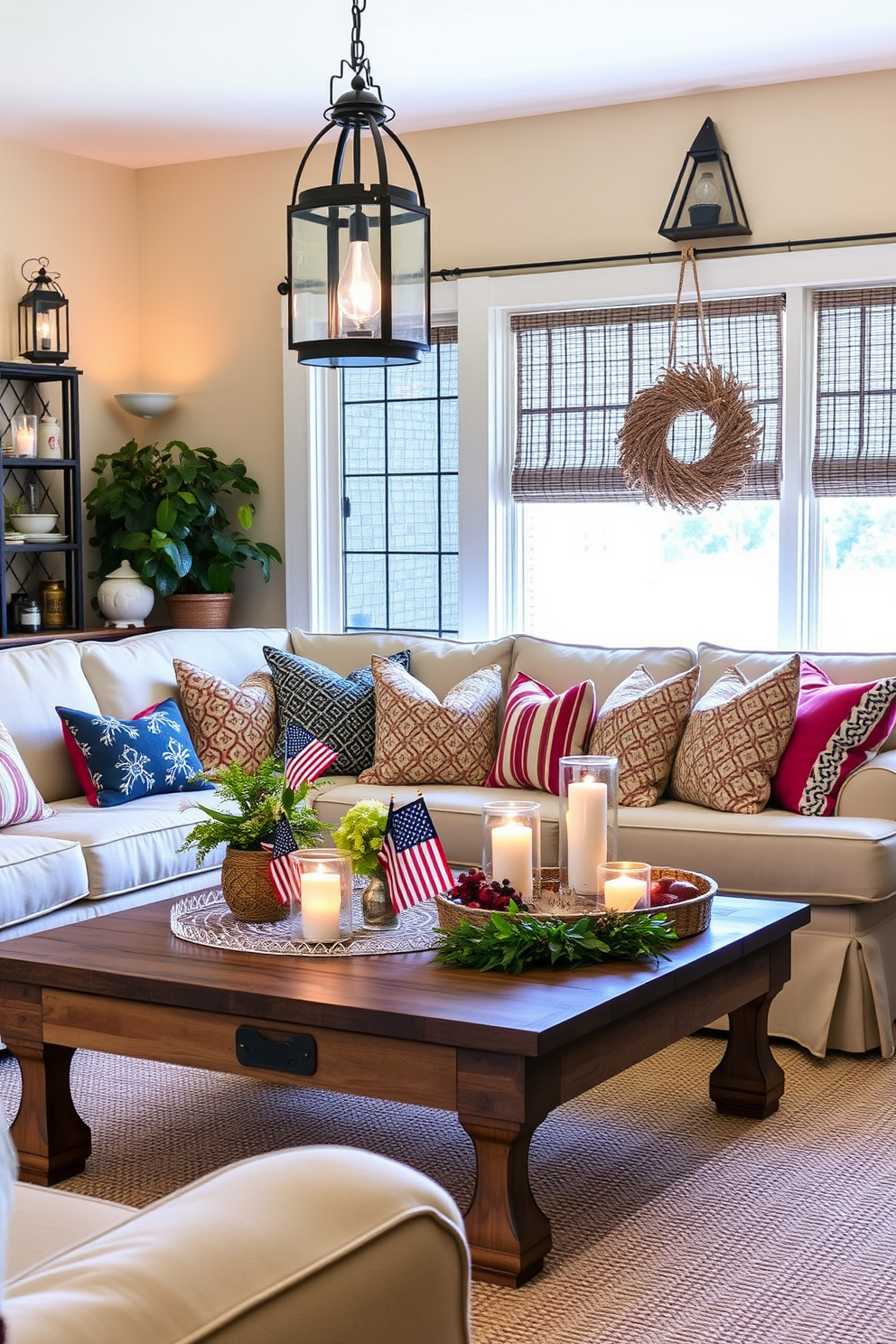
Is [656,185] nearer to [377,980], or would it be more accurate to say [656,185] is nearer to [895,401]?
[895,401]

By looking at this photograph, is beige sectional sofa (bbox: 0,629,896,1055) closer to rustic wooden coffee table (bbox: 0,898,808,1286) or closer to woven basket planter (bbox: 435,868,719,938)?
rustic wooden coffee table (bbox: 0,898,808,1286)

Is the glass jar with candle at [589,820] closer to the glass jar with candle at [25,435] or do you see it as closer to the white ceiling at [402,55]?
the white ceiling at [402,55]

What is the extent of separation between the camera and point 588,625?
5414 mm

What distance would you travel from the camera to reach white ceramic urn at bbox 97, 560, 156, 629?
573 cm

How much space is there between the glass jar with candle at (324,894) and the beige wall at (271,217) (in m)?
2.97

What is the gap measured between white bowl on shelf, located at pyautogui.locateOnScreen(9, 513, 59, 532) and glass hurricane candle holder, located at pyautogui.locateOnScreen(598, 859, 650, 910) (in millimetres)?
3299

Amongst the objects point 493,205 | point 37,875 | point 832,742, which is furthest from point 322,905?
point 493,205

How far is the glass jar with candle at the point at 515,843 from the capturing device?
3012 mm

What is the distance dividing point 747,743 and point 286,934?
5.27ft

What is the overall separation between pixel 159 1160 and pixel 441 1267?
5.97ft

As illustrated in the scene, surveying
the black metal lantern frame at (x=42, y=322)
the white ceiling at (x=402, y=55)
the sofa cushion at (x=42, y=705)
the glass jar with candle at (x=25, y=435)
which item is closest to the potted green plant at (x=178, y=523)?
the glass jar with candle at (x=25, y=435)

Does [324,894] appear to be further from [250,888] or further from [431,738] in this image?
[431,738]

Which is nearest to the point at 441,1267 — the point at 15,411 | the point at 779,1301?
the point at 779,1301

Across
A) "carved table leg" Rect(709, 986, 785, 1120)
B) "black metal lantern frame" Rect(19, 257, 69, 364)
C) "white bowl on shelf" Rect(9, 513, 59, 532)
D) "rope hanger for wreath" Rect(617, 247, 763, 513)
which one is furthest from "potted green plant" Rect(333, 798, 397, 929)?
"black metal lantern frame" Rect(19, 257, 69, 364)
